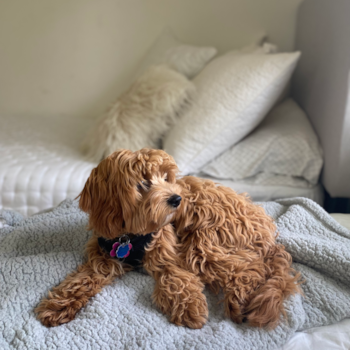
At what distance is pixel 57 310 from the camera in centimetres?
76

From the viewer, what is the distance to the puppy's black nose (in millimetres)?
785

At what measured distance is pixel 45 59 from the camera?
7.81 ft

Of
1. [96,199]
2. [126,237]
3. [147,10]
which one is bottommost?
[126,237]

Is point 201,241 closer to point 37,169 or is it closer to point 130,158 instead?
point 130,158

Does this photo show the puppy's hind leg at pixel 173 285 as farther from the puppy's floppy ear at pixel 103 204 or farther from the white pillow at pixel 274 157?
the white pillow at pixel 274 157

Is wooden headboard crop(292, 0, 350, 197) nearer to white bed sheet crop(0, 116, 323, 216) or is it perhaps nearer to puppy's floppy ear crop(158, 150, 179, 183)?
white bed sheet crop(0, 116, 323, 216)

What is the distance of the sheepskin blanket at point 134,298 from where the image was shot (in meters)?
0.70

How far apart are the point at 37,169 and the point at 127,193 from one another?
0.80m

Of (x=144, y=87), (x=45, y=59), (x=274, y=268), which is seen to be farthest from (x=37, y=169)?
(x=45, y=59)

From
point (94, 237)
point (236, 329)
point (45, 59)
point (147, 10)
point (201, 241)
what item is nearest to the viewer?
point (236, 329)

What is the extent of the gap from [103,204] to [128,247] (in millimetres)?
132

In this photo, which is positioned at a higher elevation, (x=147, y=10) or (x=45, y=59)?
(x=147, y=10)

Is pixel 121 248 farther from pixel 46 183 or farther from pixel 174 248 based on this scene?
pixel 46 183

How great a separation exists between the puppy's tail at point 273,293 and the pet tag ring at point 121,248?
0.32 m
